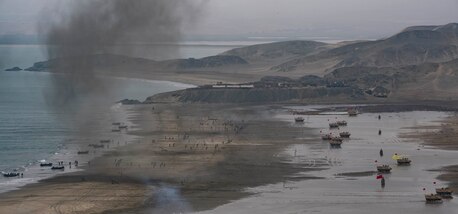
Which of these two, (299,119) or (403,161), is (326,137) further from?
(299,119)

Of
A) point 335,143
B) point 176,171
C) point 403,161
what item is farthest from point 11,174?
point 403,161

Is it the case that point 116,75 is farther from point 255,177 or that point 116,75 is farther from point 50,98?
point 255,177

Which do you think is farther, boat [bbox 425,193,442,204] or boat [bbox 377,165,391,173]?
boat [bbox 377,165,391,173]

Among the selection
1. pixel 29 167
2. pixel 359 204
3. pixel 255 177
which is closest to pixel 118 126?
pixel 29 167

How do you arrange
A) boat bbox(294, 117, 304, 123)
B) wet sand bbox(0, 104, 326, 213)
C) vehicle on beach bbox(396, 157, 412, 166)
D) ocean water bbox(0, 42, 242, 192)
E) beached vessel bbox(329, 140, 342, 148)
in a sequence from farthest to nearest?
boat bbox(294, 117, 304, 123)
beached vessel bbox(329, 140, 342, 148)
ocean water bbox(0, 42, 242, 192)
vehicle on beach bbox(396, 157, 412, 166)
wet sand bbox(0, 104, 326, 213)

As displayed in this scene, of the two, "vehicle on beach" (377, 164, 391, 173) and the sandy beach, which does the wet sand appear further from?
"vehicle on beach" (377, 164, 391, 173)

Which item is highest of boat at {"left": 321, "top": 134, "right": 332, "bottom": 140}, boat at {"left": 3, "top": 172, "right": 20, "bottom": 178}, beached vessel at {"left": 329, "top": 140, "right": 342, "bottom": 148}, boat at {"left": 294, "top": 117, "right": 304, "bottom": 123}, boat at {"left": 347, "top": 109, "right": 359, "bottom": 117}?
boat at {"left": 347, "top": 109, "right": 359, "bottom": 117}

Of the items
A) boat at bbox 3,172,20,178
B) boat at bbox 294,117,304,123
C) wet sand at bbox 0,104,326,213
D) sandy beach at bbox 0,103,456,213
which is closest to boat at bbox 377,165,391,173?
sandy beach at bbox 0,103,456,213

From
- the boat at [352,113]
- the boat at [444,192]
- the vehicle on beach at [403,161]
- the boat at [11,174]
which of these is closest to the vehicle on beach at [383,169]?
the vehicle on beach at [403,161]

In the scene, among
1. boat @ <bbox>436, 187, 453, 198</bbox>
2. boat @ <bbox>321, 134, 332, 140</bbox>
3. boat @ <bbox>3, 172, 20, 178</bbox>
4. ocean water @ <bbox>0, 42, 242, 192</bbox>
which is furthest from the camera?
boat @ <bbox>321, 134, 332, 140</bbox>
